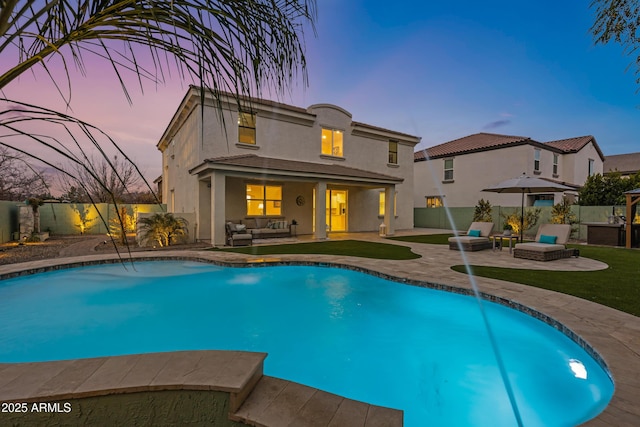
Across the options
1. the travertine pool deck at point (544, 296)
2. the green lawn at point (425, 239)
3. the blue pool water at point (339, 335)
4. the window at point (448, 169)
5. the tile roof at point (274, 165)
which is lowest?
the blue pool water at point (339, 335)

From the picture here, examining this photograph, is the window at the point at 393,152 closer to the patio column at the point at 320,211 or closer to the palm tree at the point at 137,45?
the patio column at the point at 320,211

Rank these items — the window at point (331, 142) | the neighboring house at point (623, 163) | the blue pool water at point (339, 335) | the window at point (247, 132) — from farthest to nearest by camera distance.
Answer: the neighboring house at point (623, 163), the window at point (331, 142), the window at point (247, 132), the blue pool water at point (339, 335)

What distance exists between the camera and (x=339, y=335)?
5.17 metres

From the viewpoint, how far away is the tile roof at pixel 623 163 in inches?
1313

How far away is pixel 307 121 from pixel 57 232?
50.2ft

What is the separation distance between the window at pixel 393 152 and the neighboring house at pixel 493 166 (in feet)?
17.7

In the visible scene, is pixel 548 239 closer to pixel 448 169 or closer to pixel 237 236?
pixel 237 236

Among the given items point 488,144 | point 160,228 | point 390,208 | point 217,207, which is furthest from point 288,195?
point 488,144

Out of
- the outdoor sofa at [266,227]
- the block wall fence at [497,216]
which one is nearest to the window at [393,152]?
the block wall fence at [497,216]

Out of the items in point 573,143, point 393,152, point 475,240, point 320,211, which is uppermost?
point 573,143

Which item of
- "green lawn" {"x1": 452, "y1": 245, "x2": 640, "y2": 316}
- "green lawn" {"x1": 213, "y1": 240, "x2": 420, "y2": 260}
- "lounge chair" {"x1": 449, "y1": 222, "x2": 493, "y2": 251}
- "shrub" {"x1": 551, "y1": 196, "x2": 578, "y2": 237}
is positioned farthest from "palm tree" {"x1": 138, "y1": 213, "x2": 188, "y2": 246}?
"shrub" {"x1": 551, "y1": 196, "x2": 578, "y2": 237}

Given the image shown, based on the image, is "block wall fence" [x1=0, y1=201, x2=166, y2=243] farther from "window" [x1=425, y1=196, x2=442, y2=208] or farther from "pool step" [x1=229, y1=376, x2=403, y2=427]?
"window" [x1=425, y1=196, x2=442, y2=208]

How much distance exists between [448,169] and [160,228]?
2043 cm

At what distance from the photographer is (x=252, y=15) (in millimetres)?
1258
